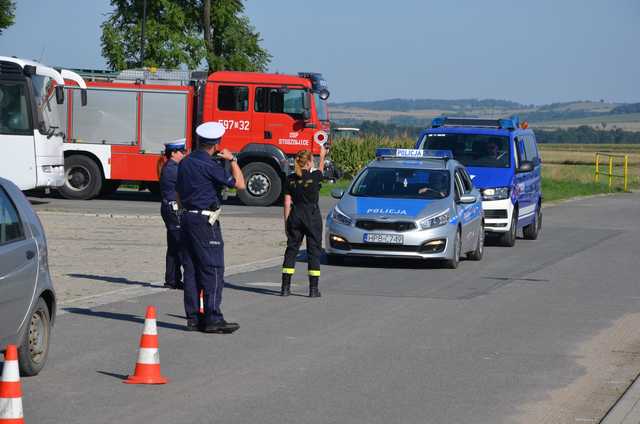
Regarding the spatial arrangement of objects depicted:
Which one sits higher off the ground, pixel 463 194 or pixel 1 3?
pixel 1 3

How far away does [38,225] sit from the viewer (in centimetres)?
976

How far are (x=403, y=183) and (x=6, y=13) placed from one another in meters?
33.3

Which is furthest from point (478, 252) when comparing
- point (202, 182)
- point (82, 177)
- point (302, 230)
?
point (82, 177)

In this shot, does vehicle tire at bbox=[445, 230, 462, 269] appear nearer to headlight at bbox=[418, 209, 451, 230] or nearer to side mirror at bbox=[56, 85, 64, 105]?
headlight at bbox=[418, 209, 451, 230]

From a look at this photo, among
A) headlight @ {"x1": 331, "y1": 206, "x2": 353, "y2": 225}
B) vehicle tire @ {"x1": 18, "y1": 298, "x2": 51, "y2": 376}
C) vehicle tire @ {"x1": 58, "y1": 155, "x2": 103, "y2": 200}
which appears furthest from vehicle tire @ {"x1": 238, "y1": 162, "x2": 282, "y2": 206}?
vehicle tire @ {"x1": 18, "y1": 298, "x2": 51, "y2": 376}

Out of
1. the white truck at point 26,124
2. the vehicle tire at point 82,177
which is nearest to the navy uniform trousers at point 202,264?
the white truck at point 26,124

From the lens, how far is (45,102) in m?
28.8

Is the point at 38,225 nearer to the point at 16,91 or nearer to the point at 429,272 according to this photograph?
the point at 429,272

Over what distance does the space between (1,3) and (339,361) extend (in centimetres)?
4153

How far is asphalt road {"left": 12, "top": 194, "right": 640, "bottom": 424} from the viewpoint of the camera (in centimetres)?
852

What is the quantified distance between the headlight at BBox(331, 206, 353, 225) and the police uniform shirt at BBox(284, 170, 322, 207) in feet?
10.3

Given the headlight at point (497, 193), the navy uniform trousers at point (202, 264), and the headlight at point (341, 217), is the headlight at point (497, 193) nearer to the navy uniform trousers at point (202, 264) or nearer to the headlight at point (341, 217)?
the headlight at point (341, 217)

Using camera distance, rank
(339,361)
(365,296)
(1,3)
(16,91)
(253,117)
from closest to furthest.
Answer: (339,361) → (365,296) → (16,91) → (253,117) → (1,3)

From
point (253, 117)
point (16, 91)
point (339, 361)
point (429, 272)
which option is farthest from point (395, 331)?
point (253, 117)
